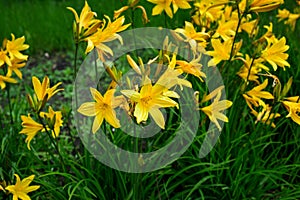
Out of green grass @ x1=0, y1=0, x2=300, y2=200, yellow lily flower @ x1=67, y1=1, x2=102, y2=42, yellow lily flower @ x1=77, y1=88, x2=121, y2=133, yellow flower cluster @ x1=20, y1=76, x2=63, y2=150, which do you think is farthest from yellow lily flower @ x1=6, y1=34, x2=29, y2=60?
yellow lily flower @ x1=77, y1=88, x2=121, y2=133

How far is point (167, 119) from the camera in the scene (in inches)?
107

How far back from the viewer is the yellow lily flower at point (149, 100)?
65.9 inches

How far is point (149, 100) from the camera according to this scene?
1714 millimetres

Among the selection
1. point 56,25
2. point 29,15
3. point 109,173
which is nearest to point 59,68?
point 56,25

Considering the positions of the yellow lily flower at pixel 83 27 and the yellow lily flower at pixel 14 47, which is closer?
the yellow lily flower at pixel 83 27

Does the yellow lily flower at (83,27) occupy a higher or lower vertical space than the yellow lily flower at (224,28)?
higher

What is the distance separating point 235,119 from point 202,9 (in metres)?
0.70

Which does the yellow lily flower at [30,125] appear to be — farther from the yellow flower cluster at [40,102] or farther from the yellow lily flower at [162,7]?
the yellow lily flower at [162,7]

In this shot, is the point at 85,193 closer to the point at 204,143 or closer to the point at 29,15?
the point at 204,143

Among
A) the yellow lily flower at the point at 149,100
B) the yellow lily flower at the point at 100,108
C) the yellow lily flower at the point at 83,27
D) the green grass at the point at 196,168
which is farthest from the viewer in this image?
the green grass at the point at 196,168

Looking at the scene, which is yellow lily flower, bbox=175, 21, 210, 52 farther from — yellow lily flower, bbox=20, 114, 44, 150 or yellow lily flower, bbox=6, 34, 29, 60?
yellow lily flower, bbox=6, 34, 29, 60

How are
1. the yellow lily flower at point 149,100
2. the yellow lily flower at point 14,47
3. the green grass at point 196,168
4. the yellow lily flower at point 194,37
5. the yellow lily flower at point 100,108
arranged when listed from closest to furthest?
the yellow lily flower at point 149,100 → the yellow lily flower at point 100,108 → the yellow lily flower at point 194,37 → the green grass at point 196,168 → the yellow lily flower at point 14,47

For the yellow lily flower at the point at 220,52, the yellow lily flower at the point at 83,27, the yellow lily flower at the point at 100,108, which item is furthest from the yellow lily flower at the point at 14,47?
the yellow lily flower at the point at 220,52

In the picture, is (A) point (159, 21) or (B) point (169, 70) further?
(A) point (159, 21)
